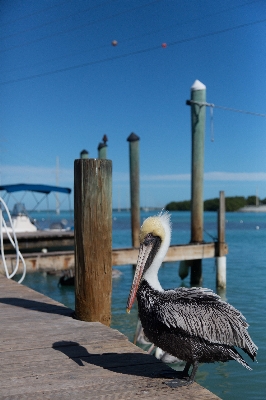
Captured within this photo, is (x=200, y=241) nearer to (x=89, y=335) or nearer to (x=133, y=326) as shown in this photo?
(x=133, y=326)

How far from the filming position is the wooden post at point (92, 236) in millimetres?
4137


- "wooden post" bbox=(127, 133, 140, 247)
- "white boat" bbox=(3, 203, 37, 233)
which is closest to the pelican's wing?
"wooden post" bbox=(127, 133, 140, 247)

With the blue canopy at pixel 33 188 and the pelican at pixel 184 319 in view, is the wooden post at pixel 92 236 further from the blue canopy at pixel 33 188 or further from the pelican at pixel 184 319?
the blue canopy at pixel 33 188

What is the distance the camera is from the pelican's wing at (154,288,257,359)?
2738 mm

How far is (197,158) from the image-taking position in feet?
37.8

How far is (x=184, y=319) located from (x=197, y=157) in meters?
9.00

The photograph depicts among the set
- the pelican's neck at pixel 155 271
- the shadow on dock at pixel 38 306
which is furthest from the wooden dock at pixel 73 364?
the pelican's neck at pixel 155 271

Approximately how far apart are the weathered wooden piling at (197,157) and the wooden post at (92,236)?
7.28m

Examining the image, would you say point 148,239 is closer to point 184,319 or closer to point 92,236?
point 184,319

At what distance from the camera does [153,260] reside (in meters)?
2.98

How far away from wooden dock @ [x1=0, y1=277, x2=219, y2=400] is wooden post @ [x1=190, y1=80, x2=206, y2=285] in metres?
7.40

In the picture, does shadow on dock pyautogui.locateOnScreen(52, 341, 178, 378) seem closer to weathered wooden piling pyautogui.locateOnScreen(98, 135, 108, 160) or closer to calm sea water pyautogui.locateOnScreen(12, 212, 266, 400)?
calm sea water pyautogui.locateOnScreen(12, 212, 266, 400)

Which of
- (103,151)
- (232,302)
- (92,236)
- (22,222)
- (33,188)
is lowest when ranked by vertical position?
(232,302)

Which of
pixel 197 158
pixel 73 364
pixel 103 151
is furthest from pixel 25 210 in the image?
pixel 73 364
